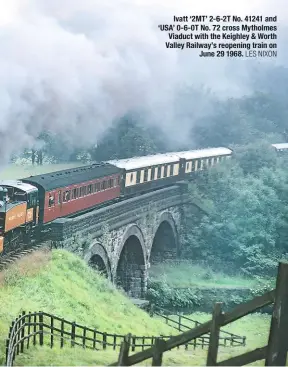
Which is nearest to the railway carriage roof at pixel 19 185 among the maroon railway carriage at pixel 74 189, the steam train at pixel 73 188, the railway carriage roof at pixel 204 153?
the steam train at pixel 73 188

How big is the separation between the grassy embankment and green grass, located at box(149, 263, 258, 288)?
628 cm

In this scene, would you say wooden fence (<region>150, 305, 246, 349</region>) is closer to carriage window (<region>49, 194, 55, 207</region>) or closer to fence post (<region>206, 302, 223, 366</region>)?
carriage window (<region>49, 194, 55, 207</region>)

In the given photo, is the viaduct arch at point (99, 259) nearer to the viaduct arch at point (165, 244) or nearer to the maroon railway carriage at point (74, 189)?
the maroon railway carriage at point (74, 189)

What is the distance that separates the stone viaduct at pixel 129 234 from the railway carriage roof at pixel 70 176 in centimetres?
104

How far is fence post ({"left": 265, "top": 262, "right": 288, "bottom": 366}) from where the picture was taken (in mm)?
4141

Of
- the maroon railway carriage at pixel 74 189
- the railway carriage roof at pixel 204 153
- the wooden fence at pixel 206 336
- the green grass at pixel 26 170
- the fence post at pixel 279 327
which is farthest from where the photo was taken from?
the green grass at pixel 26 170

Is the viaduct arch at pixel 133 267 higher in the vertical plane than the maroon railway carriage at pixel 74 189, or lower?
lower

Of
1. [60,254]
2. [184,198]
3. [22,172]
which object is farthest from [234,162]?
[60,254]

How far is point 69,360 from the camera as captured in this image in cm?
814

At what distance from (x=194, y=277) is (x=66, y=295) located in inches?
434

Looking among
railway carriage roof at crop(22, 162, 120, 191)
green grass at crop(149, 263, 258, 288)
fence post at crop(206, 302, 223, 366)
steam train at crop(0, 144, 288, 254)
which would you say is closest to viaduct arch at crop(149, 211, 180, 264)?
green grass at crop(149, 263, 258, 288)

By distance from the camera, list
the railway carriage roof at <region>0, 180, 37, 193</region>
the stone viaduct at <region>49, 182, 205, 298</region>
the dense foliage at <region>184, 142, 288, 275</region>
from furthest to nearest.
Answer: the dense foliage at <region>184, 142, 288, 275</region> → the stone viaduct at <region>49, 182, 205, 298</region> → the railway carriage roof at <region>0, 180, 37, 193</region>

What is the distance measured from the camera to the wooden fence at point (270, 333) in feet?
13.7

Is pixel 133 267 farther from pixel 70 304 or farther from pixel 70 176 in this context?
pixel 70 304
